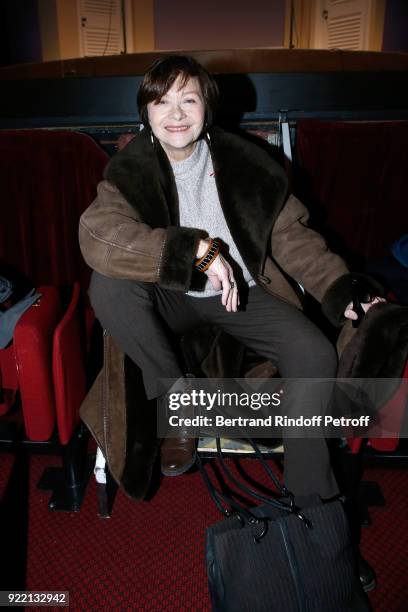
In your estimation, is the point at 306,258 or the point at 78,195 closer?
the point at 306,258

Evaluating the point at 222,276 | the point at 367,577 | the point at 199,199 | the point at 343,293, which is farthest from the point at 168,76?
the point at 367,577

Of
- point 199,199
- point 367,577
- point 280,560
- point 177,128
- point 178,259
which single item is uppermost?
point 177,128

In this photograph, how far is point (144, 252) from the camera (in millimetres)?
1125

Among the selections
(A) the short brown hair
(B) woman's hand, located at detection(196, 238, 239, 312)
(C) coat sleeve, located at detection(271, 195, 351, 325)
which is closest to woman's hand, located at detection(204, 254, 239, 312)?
(B) woman's hand, located at detection(196, 238, 239, 312)

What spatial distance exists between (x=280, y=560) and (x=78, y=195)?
62.4 inches

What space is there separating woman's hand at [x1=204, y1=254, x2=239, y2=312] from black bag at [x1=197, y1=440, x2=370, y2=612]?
0.45 metres

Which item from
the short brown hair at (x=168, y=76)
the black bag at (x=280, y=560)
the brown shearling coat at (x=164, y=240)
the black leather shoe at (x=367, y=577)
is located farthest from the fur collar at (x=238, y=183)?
the black leather shoe at (x=367, y=577)

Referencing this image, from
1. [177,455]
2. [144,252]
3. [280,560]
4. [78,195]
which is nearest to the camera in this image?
[280,560]

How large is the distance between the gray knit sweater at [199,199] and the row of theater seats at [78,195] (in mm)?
482

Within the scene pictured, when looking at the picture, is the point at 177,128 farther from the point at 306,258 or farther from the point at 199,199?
the point at 306,258

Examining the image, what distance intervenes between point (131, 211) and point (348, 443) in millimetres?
937

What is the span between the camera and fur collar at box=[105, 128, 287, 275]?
1271 millimetres

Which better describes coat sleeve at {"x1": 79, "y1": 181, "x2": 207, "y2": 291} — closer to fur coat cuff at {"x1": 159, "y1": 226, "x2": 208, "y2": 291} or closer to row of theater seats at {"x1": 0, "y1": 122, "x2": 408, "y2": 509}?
fur coat cuff at {"x1": 159, "y1": 226, "x2": 208, "y2": 291}

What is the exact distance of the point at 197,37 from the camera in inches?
224
